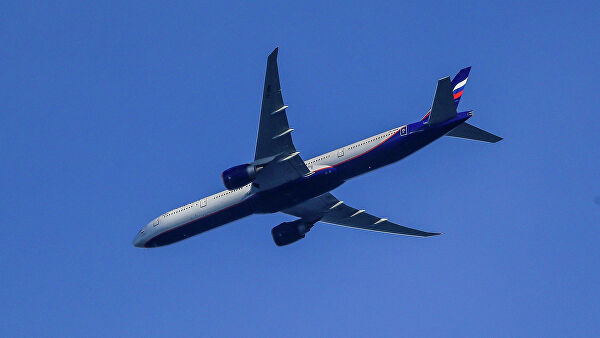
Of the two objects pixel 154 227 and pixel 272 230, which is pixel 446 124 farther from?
pixel 154 227

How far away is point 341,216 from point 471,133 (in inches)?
692

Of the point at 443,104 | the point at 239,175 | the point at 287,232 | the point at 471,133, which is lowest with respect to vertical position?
the point at 287,232

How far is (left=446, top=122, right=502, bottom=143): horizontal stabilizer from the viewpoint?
58.1 m

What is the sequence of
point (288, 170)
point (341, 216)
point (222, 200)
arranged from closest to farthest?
point (288, 170)
point (222, 200)
point (341, 216)

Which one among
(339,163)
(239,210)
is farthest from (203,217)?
(339,163)

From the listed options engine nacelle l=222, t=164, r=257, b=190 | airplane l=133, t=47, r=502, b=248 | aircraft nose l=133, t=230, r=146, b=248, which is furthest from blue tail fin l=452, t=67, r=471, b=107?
aircraft nose l=133, t=230, r=146, b=248

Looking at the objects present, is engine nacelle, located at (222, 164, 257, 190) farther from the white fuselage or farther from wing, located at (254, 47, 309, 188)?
the white fuselage

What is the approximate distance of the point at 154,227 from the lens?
68438 mm

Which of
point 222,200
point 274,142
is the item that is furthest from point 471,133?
point 222,200

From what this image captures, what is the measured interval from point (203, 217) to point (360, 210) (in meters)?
14.2

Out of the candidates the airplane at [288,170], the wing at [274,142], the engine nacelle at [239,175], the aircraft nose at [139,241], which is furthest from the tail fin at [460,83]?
the aircraft nose at [139,241]

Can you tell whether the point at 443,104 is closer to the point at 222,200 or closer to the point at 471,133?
the point at 471,133

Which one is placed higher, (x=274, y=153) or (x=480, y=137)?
(x=274, y=153)

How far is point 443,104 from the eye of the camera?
56.6 m
